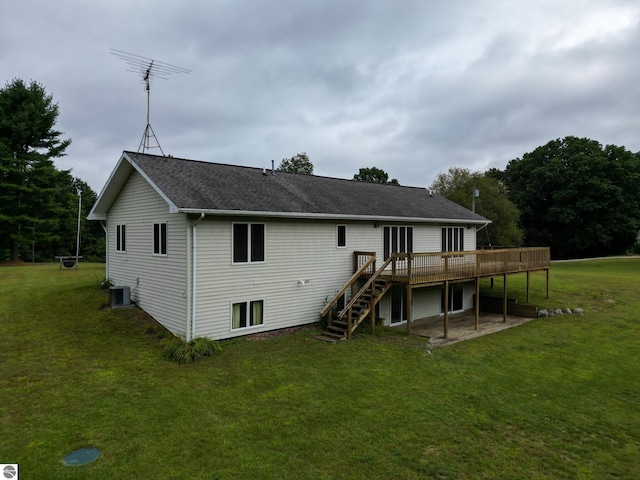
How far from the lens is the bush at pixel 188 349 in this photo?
32.7 feet

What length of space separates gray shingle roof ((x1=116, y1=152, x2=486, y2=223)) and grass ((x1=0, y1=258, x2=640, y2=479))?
4.36 meters

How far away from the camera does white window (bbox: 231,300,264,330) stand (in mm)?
11898

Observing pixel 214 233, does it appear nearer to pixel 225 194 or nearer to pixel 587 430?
pixel 225 194

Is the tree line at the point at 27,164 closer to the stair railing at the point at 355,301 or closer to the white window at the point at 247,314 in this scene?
the white window at the point at 247,314

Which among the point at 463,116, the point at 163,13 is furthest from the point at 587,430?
the point at 463,116

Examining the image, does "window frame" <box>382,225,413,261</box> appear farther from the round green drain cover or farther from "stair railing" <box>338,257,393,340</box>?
the round green drain cover

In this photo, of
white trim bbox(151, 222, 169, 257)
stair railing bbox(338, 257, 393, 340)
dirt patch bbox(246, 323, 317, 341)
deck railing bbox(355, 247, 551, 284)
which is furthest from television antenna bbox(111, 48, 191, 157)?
deck railing bbox(355, 247, 551, 284)

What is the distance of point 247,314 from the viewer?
12148 millimetres

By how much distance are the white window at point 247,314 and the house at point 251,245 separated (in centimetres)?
3

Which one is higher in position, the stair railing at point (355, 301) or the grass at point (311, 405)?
the stair railing at point (355, 301)

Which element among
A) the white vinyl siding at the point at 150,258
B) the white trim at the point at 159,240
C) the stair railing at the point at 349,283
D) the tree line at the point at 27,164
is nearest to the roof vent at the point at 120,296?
the white vinyl siding at the point at 150,258

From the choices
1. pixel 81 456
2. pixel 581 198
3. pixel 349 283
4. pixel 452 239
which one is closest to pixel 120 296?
pixel 349 283

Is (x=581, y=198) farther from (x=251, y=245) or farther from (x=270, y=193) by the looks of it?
(x=251, y=245)

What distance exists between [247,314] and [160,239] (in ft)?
12.5
